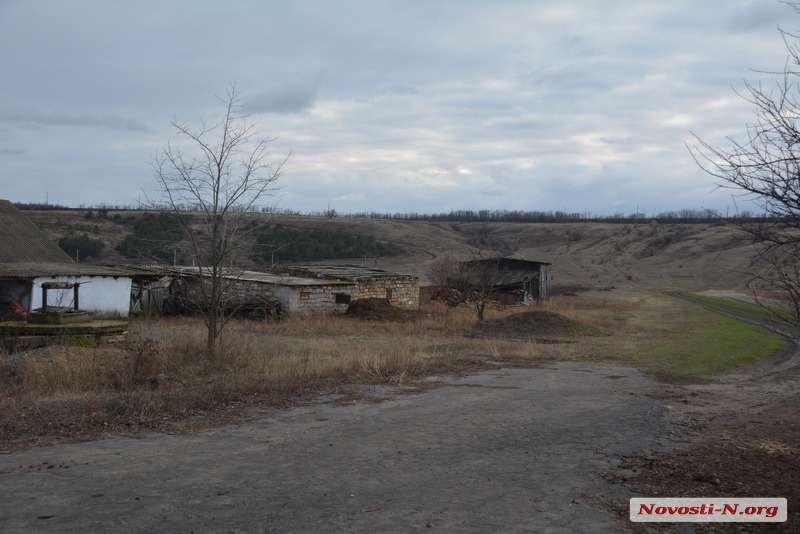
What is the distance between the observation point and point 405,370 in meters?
14.7

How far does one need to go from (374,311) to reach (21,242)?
17673 millimetres

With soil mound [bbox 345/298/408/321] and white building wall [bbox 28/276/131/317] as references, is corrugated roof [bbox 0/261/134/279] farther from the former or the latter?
soil mound [bbox 345/298/408/321]

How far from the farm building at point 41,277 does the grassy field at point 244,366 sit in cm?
677

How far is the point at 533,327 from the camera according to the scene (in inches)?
1177

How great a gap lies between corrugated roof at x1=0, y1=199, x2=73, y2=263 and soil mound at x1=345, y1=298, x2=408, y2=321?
14.7m

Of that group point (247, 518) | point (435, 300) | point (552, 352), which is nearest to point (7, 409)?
point (247, 518)

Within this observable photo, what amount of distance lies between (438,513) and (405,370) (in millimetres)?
8503

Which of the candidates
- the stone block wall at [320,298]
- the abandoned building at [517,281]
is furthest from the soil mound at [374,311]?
the abandoned building at [517,281]

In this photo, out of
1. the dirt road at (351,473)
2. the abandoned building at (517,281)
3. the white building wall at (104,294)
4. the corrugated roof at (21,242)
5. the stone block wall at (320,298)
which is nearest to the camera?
the dirt road at (351,473)

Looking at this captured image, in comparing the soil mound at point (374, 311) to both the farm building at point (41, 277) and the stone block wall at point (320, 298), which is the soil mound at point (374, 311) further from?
the farm building at point (41, 277)

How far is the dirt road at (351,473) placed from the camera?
5.92m

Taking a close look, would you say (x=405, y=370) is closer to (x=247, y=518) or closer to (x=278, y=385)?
(x=278, y=385)

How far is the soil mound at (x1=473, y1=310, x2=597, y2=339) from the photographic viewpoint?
94.7 feet

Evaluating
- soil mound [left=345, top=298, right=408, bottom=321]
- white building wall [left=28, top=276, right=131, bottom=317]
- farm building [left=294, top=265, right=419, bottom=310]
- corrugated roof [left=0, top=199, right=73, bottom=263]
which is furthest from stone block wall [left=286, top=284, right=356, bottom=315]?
corrugated roof [left=0, top=199, right=73, bottom=263]
